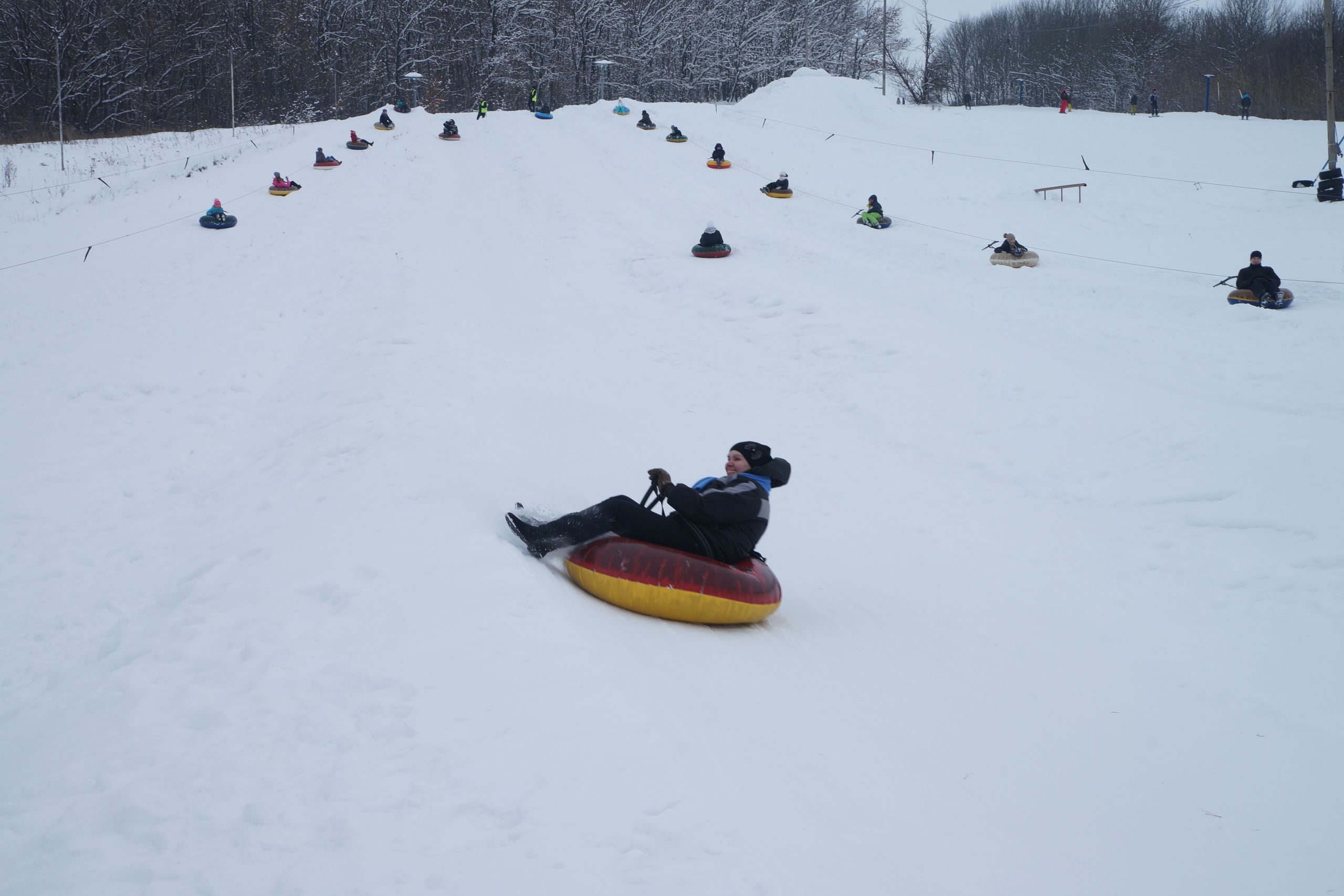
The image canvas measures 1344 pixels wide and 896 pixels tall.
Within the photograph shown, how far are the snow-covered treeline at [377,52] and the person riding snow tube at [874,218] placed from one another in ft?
93.1

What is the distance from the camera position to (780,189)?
18359mm

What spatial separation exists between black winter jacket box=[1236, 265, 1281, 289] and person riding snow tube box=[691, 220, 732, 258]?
7604 mm

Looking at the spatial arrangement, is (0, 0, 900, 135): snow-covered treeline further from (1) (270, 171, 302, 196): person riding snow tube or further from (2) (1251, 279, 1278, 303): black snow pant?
(2) (1251, 279, 1278, 303): black snow pant

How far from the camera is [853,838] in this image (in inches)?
107

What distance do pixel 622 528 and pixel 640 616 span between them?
19.4 inches

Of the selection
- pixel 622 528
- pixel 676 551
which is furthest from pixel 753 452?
pixel 622 528

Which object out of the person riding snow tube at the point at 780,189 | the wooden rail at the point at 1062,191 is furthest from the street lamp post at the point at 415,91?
the wooden rail at the point at 1062,191

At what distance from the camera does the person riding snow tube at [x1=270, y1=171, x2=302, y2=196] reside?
54.5 ft

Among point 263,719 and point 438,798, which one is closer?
point 438,798

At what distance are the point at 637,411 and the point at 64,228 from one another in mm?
12354

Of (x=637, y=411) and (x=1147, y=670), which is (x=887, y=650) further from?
(x=637, y=411)

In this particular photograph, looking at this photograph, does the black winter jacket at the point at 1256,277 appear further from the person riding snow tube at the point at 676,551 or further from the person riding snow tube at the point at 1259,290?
the person riding snow tube at the point at 676,551

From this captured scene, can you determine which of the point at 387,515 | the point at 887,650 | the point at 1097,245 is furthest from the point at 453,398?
the point at 1097,245

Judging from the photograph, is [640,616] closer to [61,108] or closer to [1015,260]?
[1015,260]
